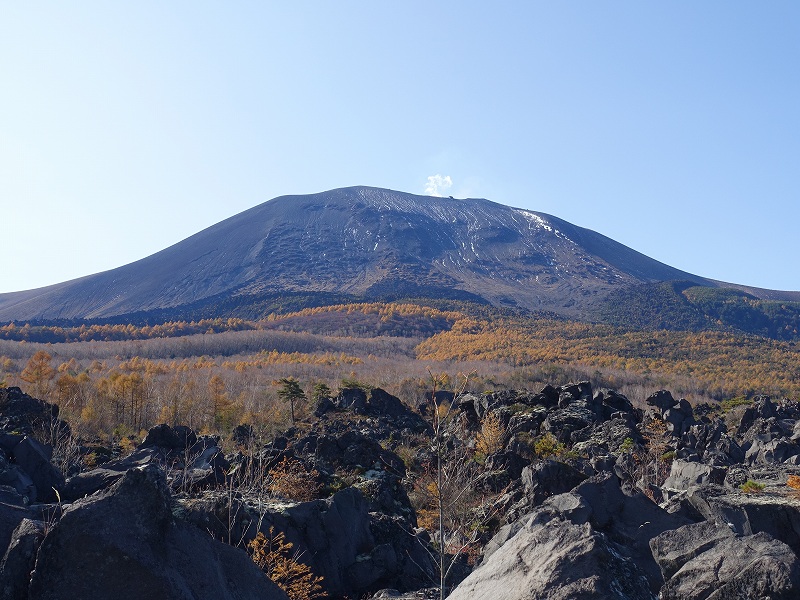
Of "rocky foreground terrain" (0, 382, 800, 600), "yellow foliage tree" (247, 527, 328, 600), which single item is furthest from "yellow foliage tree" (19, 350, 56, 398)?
"yellow foliage tree" (247, 527, 328, 600)

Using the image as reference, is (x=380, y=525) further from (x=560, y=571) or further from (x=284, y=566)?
(x=560, y=571)

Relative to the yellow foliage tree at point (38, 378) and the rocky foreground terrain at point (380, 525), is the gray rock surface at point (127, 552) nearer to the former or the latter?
the rocky foreground terrain at point (380, 525)

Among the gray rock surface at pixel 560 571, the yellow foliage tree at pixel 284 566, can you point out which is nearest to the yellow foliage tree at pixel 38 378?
the yellow foliage tree at pixel 284 566

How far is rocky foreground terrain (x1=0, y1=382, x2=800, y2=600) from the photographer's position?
538 cm

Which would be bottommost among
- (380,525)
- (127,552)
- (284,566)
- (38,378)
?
(38,378)

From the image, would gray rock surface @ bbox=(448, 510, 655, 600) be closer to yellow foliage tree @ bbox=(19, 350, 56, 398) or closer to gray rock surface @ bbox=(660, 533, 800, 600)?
gray rock surface @ bbox=(660, 533, 800, 600)

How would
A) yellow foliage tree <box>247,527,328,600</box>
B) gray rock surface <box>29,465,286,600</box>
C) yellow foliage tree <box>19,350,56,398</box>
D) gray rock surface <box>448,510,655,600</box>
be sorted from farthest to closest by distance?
1. yellow foliage tree <box>19,350,56,398</box>
2. yellow foliage tree <box>247,527,328,600</box>
3. gray rock surface <box>29,465,286,600</box>
4. gray rock surface <box>448,510,655,600</box>

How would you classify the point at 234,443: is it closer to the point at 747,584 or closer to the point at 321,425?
the point at 321,425

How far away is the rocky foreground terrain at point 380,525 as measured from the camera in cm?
538

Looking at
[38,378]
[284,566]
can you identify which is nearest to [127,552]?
[284,566]

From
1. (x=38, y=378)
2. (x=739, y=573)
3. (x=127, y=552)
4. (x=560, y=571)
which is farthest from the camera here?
(x=38, y=378)

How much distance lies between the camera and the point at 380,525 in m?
14.0

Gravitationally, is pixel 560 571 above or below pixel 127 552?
below

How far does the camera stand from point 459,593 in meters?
6.02
